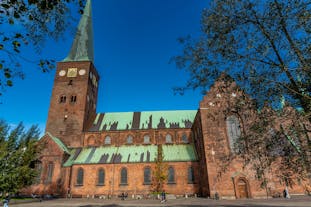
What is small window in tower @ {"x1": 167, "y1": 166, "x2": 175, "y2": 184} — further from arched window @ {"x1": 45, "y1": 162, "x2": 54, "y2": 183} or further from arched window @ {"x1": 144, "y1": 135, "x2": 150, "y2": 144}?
arched window @ {"x1": 45, "y1": 162, "x2": 54, "y2": 183}

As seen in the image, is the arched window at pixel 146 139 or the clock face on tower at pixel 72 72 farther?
the clock face on tower at pixel 72 72

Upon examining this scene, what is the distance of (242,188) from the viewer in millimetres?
25922

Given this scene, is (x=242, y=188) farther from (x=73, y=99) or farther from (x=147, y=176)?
(x=73, y=99)

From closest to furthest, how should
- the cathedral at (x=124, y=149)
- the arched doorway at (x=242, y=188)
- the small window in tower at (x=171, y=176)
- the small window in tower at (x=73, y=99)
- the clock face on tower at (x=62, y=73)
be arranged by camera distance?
the arched doorway at (x=242, y=188) < the cathedral at (x=124, y=149) < the small window in tower at (x=171, y=176) < the small window in tower at (x=73, y=99) < the clock face on tower at (x=62, y=73)

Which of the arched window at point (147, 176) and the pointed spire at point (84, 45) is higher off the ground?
the pointed spire at point (84, 45)

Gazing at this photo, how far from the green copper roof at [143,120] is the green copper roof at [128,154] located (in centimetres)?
434

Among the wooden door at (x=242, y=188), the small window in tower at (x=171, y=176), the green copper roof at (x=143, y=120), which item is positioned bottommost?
the wooden door at (x=242, y=188)

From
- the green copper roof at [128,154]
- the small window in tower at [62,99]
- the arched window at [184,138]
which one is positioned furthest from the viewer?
the small window in tower at [62,99]

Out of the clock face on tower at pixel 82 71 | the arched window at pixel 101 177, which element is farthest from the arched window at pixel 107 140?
the clock face on tower at pixel 82 71

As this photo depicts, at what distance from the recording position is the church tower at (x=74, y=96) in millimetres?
38531

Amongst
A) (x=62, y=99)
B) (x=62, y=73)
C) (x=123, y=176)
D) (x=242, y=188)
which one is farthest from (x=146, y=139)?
(x=62, y=73)

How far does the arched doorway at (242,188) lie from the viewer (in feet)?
84.0

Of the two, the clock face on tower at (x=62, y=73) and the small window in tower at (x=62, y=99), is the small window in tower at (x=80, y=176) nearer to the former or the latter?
the small window in tower at (x=62, y=99)

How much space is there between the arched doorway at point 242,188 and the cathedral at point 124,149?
120 millimetres
